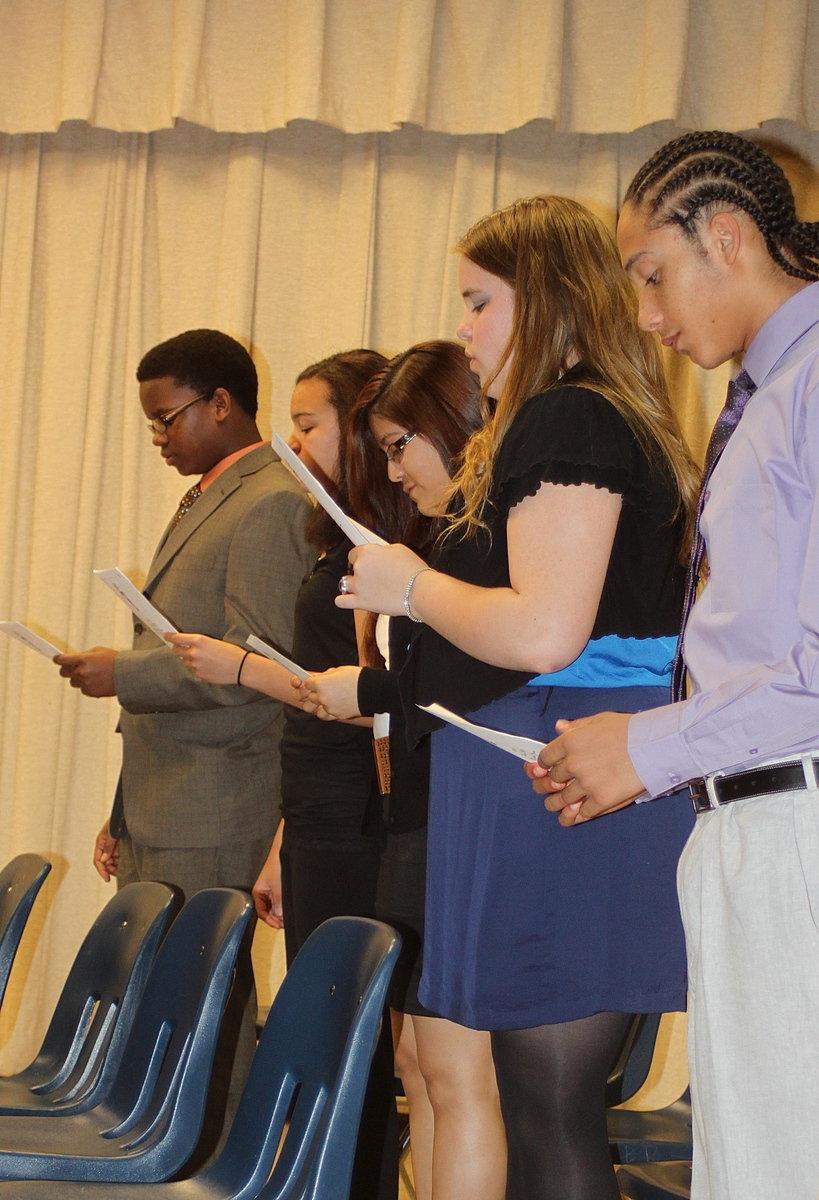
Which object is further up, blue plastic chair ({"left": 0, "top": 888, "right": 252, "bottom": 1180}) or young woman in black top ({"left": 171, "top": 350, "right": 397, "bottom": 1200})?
young woman in black top ({"left": 171, "top": 350, "right": 397, "bottom": 1200})

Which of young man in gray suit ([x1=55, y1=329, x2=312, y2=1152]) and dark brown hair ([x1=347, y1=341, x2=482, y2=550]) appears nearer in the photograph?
dark brown hair ([x1=347, y1=341, x2=482, y2=550])

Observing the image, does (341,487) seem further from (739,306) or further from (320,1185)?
(320,1185)

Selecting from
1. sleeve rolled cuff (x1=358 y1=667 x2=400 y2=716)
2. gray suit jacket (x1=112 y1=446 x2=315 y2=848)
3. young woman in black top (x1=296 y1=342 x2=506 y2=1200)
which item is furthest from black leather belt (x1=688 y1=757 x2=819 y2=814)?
gray suit jacket (x1=112 y1=446 x2=315 y2=848)

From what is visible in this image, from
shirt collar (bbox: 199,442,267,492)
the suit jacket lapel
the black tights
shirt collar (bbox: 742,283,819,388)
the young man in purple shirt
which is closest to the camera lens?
the young man in purple shirt

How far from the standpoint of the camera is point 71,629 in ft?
13.6

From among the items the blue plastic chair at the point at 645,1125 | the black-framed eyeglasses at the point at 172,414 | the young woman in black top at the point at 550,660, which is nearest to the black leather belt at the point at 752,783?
the young woman in black top at the point at 550,660

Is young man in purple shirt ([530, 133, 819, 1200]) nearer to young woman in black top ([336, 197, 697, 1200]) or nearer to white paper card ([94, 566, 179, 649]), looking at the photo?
young woman in black top ([336, 197, 697, 1200])

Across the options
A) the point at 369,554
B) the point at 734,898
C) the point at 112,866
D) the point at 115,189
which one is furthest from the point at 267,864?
the point at 115,189

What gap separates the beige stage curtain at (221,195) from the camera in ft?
12.5

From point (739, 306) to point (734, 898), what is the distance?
0.61m

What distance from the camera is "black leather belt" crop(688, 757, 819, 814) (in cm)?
118

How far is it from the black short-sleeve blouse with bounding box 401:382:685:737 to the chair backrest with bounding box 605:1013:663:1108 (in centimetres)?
98

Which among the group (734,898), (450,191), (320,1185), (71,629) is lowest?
(320,1185)

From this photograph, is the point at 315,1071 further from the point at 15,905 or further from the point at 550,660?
the point at 15,905
